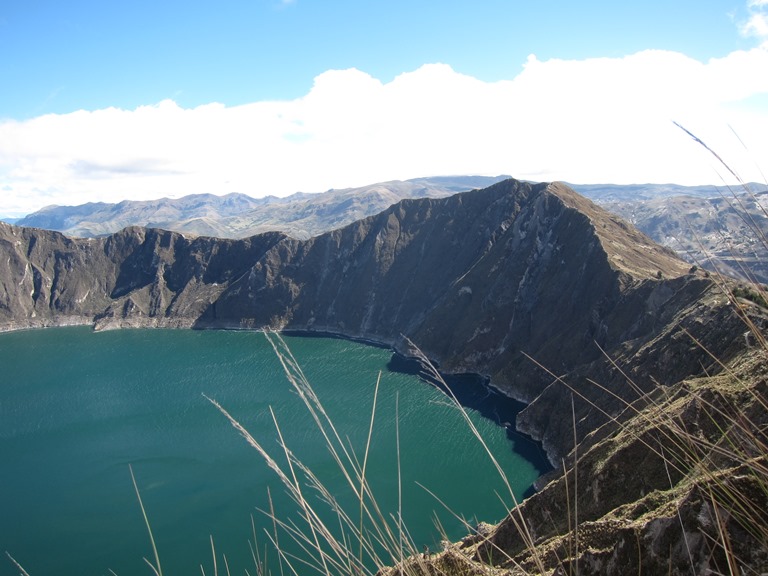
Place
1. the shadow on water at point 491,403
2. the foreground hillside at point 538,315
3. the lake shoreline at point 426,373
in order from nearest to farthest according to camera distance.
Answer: the foreground hillside at point 538,315 → the shadow on water at point 491,403 → the lake shoreline at point 426,373

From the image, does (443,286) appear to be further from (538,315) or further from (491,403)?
(491,403)

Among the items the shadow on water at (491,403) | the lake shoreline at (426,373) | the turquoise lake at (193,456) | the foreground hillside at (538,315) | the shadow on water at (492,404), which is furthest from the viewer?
the lake shoreline at (426,373)

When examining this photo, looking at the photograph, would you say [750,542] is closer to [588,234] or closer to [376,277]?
[588,234]

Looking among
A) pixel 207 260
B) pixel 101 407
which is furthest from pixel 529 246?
pixel 207 260

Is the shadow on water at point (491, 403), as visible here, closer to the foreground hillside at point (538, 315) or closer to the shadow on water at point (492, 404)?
the shadow on water at point (492, 404)

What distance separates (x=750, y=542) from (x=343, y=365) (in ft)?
259

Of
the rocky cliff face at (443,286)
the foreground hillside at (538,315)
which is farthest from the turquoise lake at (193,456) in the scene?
the rocky cliff face at (443,286)

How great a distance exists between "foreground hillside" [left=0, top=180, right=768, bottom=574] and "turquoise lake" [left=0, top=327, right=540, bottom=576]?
8.29 meters

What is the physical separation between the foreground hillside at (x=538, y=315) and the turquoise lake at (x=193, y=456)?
326 inches

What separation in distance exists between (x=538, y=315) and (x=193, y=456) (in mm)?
48119

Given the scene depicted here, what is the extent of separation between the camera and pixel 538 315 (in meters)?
71.9

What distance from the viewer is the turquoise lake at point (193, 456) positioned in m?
39.9

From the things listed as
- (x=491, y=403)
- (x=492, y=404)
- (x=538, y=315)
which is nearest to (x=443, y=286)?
(x=538, y=315)

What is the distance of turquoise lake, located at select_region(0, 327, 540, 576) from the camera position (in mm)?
39875
